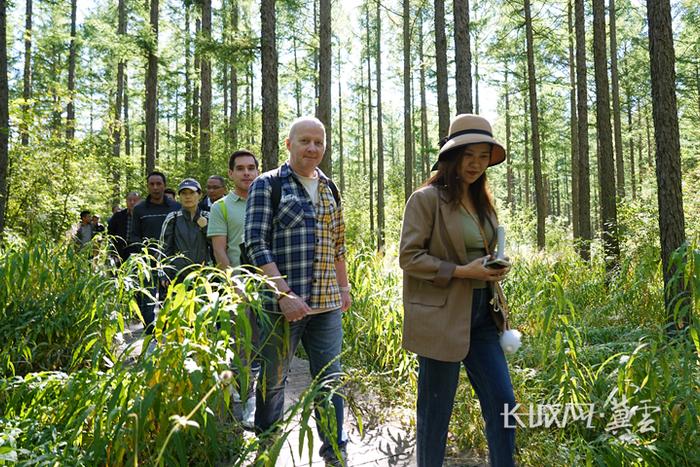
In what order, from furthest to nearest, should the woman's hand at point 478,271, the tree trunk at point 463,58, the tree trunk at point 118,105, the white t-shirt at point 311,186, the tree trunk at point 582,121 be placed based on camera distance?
the tree trunk at point 118,105 < the tree trunk at point 582,121 < the tree trunk at point 463,58 < the white t-shirt at point 311,186 < the woman's hand at point 478,271

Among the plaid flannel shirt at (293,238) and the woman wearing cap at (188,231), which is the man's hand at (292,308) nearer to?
the plaid flannel shirt at (293,238)

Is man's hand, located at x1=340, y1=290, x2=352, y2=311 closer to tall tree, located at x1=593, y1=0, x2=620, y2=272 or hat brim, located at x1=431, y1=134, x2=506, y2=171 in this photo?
hat brim, located at x1=431, y1=134, x2=506, y2=171

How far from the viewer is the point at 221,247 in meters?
3.82

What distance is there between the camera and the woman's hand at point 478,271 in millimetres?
2207

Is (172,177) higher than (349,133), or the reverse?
(349,133)

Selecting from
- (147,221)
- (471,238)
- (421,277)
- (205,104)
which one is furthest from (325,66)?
(421,277)

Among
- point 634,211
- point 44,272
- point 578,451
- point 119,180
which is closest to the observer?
point 578,451

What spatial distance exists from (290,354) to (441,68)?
10.8 m

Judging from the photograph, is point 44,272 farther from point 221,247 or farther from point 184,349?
point 184,349

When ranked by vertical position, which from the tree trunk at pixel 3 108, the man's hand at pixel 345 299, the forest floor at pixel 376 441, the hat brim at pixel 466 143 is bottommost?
the forest floor at pixel 376 441

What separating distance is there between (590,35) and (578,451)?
2072 cm

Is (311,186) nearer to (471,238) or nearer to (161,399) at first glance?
(471,238)

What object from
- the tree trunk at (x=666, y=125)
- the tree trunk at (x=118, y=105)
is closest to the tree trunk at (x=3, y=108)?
the tree trunk at (x=666, y=125)

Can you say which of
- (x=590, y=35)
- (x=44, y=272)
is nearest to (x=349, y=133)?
(x=590, y=35)
